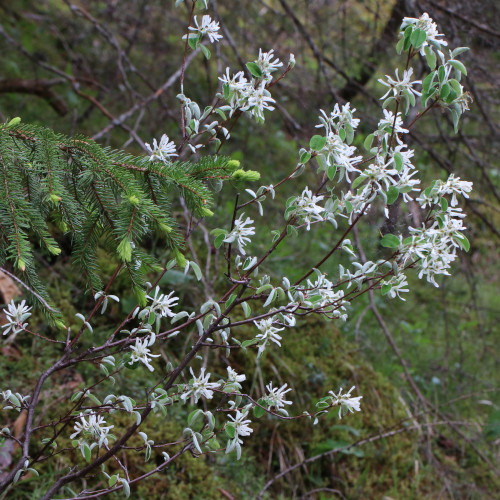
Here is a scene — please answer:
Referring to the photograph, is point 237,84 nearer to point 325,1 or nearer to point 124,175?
point 124,175

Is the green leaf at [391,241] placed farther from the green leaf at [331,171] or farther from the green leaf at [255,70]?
the green leaf at [255,70]

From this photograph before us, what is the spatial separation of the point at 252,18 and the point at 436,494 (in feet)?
12.7

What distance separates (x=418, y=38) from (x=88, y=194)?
34.2 inches

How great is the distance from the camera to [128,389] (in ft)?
8.29

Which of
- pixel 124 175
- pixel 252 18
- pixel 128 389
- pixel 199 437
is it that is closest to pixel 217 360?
pixel 128 389

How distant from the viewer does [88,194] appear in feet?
4.50

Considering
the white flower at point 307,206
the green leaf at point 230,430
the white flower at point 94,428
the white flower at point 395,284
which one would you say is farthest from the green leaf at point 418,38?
the white flower at point 94,428

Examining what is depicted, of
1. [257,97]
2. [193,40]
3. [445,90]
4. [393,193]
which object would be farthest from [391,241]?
[193,40]

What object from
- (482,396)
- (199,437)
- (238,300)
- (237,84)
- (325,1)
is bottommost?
(482,396)

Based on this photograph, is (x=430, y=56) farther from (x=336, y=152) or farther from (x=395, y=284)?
(x=395, y=284)

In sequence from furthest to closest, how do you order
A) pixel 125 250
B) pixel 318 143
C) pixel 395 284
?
pixel 395 284, pixel 318 143, pixel 125 250

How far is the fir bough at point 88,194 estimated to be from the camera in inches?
49.9

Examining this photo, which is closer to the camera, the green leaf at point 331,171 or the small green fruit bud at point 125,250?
the small green fruit bud at point 125,250

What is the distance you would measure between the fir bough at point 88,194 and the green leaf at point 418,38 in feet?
1.65
